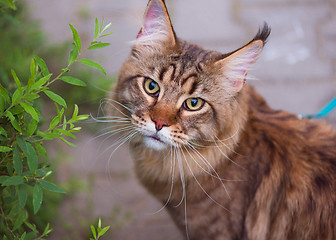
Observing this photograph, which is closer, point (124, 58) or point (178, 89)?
point (178, 89)

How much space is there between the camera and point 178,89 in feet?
5.80

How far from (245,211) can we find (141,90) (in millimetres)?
793

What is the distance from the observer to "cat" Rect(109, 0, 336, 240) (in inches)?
69.9

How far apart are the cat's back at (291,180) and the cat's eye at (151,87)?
20.0 inches

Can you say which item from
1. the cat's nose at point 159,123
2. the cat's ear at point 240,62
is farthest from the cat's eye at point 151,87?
the cat's ear at point 240,62

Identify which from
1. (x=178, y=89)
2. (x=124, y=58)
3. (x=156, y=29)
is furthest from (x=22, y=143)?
(x=124, y=58)

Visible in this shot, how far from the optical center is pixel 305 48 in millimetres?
3404

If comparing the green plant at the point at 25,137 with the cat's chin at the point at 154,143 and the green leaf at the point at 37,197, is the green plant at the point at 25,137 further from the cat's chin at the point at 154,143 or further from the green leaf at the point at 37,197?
the cat's chin at the point at 154,143

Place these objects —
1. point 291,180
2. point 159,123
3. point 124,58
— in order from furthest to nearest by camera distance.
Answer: point 124,58, point 291,180, point 159,123

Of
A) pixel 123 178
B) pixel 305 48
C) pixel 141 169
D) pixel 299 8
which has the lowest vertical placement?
pixel 123 178

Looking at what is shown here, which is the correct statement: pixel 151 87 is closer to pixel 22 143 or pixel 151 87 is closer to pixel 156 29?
pixel 156 29

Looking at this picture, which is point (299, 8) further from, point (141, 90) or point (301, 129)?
point (141, 90)

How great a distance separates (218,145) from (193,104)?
0.25 m

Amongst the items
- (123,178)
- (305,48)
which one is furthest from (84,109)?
(305,48)
